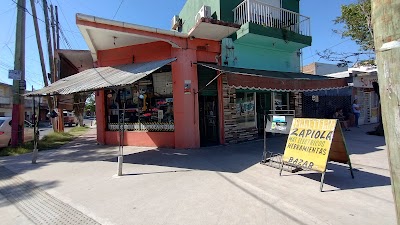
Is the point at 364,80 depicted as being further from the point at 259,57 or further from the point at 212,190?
the point at 212,190

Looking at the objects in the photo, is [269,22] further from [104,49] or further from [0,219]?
[0,219]

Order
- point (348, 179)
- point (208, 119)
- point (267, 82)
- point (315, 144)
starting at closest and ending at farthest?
point (315, 144) < point (348, 179) < point (267, 82) < point (208, 119)

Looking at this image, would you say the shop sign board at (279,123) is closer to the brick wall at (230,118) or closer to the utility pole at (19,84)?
the brick wall at (230,118)

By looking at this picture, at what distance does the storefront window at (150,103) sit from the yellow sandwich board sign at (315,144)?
17.6 feet

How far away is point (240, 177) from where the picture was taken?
611 centimetres

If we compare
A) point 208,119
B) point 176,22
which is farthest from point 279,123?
point 176,22

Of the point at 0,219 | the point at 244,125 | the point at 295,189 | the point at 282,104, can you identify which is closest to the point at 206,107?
Answer: the point at 244,125

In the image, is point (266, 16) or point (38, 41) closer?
point (266, 16)

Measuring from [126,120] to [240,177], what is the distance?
6.87 meters

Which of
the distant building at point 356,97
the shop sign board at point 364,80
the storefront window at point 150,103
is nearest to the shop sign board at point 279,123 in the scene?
the storefront window at point 150,103

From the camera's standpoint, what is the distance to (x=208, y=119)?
36.8 ft

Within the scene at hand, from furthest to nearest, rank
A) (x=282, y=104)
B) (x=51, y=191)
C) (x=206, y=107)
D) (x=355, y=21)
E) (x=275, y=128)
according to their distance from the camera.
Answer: (x=355, y=21) < (x=282, y=104) < (x=206, y=107) < (x=275, y=128) < (x=51, y=191)

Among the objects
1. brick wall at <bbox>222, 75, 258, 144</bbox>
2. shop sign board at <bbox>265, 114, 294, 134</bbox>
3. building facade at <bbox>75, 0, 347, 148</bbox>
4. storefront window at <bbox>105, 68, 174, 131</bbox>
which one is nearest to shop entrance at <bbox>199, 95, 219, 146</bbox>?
building facade at <bbox>75, 0, 347, 148</bbox>

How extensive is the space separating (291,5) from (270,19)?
8.61 ft
